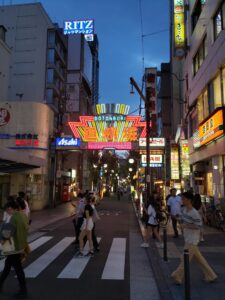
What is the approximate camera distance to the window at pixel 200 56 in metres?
20.3

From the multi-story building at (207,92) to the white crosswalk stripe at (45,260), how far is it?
8.09 m

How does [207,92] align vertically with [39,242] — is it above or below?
above

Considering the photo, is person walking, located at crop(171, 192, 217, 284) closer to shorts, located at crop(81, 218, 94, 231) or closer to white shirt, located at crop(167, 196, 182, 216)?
shorts, located at crop(81, 218, 94, 231)

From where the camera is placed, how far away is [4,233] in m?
6.18

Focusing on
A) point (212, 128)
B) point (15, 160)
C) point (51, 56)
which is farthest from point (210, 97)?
point (51, 56)

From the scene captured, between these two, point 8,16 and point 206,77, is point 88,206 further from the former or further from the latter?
point 8,16

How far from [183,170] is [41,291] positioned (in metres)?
21.3

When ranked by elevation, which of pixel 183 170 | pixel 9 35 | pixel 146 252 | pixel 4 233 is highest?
pixel 9 35

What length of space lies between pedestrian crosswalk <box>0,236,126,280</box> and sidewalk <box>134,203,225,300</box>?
0.90m

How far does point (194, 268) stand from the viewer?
816 cm

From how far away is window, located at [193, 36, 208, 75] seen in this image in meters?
20.3

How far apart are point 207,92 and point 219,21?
3.96 m

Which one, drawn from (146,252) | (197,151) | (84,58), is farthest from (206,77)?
(84,58)

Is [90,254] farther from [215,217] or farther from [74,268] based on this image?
[215,217]
